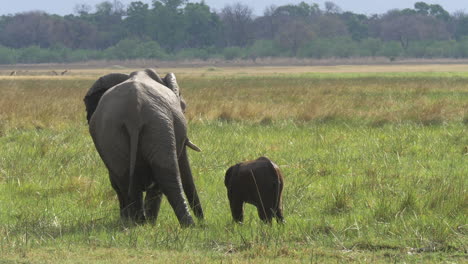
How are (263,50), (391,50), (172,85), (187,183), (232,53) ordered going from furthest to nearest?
(263,50)
(391,50)
(232,53)
(172,85)
(187,183)

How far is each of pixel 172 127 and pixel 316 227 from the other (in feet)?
4.33

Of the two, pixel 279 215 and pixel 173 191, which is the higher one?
pixel 173 191

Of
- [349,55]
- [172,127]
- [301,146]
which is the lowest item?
[349,55]

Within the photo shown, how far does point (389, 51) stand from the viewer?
97000mm

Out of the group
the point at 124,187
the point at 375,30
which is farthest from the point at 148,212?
the point at 375,30

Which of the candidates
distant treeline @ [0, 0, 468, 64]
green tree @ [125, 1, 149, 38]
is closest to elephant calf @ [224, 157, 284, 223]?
distant treeline @ [0, 0, 468, 64]

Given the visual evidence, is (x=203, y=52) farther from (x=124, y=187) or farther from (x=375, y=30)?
(x=124, y=187)

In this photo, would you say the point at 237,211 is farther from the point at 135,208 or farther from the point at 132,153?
the point at 132,153

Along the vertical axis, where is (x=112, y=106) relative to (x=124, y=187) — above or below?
above

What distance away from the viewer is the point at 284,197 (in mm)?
7949

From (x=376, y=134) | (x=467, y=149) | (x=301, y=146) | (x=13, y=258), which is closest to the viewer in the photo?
(x=13, y=258)

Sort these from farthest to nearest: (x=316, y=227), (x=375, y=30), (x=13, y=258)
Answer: (x=375, y=30) < (x=316, y=227) < (x=13, y=258)

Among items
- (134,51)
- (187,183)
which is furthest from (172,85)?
(134,51)

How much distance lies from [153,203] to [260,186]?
3.81 ft
